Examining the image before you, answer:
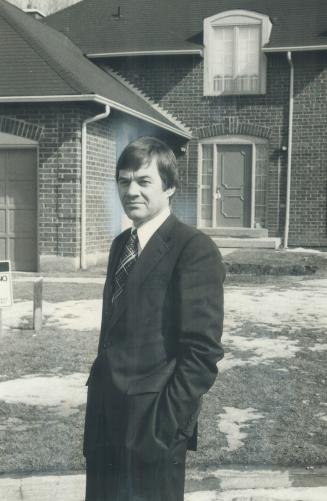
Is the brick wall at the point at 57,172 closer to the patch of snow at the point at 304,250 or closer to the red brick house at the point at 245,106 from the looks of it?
the red brick house at the point at 245,106

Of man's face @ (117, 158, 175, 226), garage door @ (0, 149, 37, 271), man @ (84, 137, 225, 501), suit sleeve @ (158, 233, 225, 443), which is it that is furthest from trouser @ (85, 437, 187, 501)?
garage door @ (0, 149, 37, 271)

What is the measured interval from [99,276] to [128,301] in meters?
9.96

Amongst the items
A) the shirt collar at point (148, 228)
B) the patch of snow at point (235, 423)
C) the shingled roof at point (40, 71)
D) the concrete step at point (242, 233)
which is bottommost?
the patch of snow at point (235, 423)

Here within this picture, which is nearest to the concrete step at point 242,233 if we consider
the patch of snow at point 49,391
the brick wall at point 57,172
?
the brick wall at point 57,172

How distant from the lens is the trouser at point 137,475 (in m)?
2.54

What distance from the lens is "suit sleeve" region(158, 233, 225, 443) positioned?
2441mm

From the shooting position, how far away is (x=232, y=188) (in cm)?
1833

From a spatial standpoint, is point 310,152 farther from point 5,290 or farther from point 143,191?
point 143,191

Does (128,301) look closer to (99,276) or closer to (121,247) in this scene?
(121,247)

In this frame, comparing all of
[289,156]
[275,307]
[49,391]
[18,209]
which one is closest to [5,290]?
[49,391]

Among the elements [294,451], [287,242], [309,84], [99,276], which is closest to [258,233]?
[287,242]

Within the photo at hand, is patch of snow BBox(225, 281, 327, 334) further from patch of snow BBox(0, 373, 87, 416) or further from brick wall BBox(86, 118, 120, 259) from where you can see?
brick wall BBox(86, 118, 120, 259)

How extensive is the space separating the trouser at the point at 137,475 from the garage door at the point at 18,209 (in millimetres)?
10928

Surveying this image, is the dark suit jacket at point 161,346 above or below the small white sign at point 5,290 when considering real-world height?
above
